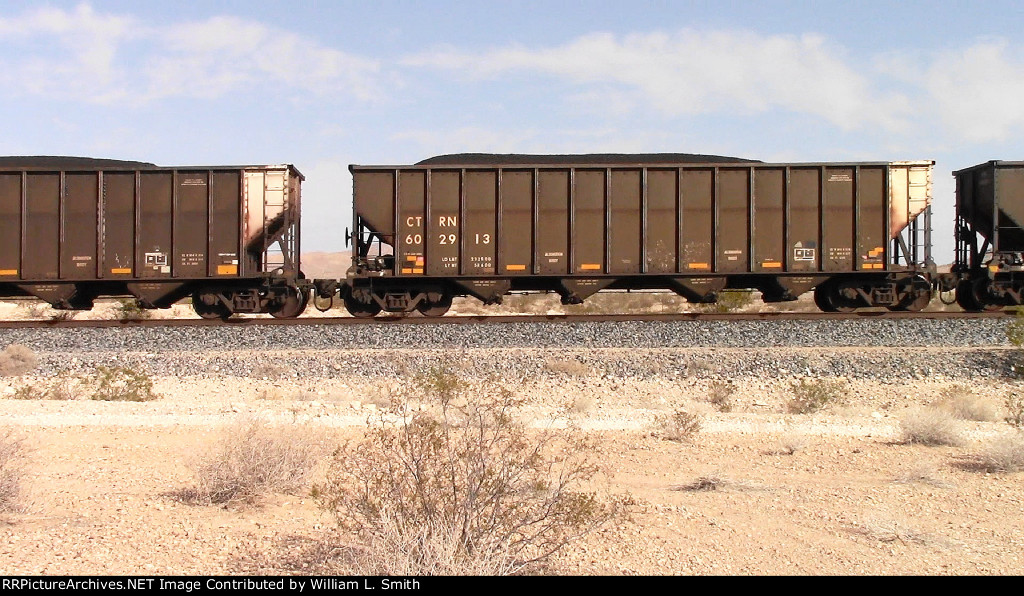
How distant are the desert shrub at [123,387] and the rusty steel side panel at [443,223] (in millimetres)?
6917

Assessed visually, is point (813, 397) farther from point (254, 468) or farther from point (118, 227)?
point (118, 227)

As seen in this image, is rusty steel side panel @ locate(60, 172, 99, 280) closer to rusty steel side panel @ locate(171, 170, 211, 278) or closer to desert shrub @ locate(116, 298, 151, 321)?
rusty steel side panel @ locate(171, 170, 211, 278)

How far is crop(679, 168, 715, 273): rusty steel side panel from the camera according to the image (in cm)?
1781

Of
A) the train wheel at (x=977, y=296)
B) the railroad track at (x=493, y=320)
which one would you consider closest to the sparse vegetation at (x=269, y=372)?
the railroad track at (x=493, y=320)

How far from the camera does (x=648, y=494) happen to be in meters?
6.81

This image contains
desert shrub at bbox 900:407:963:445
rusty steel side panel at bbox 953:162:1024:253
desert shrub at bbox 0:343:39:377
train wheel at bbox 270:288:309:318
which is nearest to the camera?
desert shrub at bbox 900:407:963:445

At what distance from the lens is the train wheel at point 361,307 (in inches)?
710

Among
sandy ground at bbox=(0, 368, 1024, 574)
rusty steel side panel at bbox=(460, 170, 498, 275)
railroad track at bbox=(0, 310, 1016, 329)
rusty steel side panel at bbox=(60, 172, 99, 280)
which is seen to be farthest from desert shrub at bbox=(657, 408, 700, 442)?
rusty steel side panel at bbox=(60, 172, 99, 280)

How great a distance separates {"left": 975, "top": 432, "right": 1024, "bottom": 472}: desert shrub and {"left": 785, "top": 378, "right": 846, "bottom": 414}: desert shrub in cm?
295

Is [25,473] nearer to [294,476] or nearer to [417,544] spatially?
[294,476]

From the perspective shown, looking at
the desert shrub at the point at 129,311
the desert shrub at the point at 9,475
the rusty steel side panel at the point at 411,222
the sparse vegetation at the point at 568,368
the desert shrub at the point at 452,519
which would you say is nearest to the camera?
the desert shrub at the point at 452,519

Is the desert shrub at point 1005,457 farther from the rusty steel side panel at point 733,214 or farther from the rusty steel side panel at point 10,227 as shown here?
the rusty steel side panel at point 10,227

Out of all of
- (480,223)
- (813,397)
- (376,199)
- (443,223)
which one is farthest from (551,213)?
(813,397)
